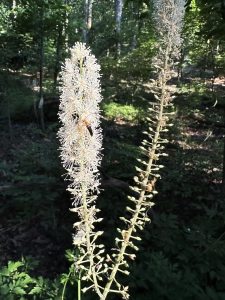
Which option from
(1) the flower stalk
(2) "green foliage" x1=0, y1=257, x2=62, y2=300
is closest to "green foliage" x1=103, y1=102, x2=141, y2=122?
(2) "green foliage" x1=0, y1=257, x2=62, y2=300

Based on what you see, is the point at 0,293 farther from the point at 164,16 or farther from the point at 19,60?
the point at 19,60

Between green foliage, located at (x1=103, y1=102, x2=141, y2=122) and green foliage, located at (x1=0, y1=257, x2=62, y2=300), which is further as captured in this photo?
green foliage, located at (x1=103, y1=102, x2=141, y2=122)

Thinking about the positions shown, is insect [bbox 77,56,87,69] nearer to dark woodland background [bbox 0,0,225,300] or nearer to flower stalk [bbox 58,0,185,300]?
flower stalk [bbox 58,0,185,300]

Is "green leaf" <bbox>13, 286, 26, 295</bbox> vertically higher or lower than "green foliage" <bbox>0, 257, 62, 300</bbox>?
higher

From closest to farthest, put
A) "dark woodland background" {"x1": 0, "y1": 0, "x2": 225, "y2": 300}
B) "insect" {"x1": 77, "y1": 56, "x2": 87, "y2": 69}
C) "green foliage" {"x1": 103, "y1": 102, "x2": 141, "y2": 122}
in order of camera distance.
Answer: "insect" {"x1": 77, "y1": 56, "x2": 87, "y2": 69} → "dark woodland background" {"x1": 0, "y1": 0, "x2": 225, "y2": 300} → "green foliage" {"x1": 103, "y1": 102, "x2": 141, "y2": 122}

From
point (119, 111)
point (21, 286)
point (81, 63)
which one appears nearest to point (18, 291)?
point (21, 286)

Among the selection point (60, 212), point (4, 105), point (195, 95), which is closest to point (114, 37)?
point (195, 95)

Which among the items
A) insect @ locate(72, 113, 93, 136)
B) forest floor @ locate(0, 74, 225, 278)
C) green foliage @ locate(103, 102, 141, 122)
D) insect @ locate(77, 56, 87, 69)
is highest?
insect @ locate(77, 56, 87, 69)

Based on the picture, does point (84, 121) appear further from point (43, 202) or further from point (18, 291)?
point (43, 202)

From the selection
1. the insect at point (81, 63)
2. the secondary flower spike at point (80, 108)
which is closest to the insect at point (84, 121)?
the secondary flower spike at point (80, 108)

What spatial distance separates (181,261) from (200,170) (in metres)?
3.71

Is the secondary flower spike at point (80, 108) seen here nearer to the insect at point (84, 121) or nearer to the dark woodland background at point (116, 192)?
the insect at point (84, 121)

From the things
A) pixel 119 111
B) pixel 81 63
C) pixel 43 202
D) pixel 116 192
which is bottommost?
pixel 43 202

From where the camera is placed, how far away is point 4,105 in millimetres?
10547
